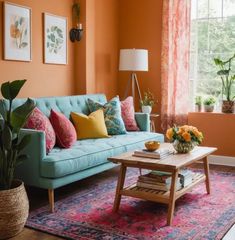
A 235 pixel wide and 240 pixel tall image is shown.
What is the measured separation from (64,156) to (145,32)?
2.88 m

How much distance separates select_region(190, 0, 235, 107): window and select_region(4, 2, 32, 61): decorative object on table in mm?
2315

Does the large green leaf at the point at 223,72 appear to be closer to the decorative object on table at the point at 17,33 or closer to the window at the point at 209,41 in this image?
the window at the point at 209,41

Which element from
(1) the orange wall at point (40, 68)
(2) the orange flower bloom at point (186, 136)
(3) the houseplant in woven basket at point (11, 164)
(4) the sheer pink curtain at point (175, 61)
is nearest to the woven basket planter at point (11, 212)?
(3) the houseplant in woven basket at point (11, 164)

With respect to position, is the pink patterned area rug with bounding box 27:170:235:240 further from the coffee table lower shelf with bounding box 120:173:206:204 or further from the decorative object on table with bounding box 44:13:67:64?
the decorative object on table with bounding box 44:13:67:64

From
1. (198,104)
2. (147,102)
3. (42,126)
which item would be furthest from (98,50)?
(42,126)

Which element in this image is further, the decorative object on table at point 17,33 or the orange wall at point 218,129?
the orange wall at point 218,129

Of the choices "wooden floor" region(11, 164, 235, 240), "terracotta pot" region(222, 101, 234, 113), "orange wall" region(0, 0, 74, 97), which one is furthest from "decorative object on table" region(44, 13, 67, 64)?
"terracotta pot" region(222, 101, 234, 113)

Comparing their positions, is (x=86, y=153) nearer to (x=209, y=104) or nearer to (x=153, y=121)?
(x=153, y=121)

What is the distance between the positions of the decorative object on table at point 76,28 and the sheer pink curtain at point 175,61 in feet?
3.87

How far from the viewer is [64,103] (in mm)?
4215

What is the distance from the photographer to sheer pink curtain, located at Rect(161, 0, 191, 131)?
5023 mm

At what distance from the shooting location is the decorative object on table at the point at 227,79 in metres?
4.79

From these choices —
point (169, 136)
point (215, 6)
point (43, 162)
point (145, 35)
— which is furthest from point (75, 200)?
point (215, 6)

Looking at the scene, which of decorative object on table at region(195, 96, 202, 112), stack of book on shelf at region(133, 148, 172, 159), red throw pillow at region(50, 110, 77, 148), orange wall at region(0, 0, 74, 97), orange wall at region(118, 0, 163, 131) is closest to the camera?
stack of book on shelf at region(133, 148, 172, 159)
